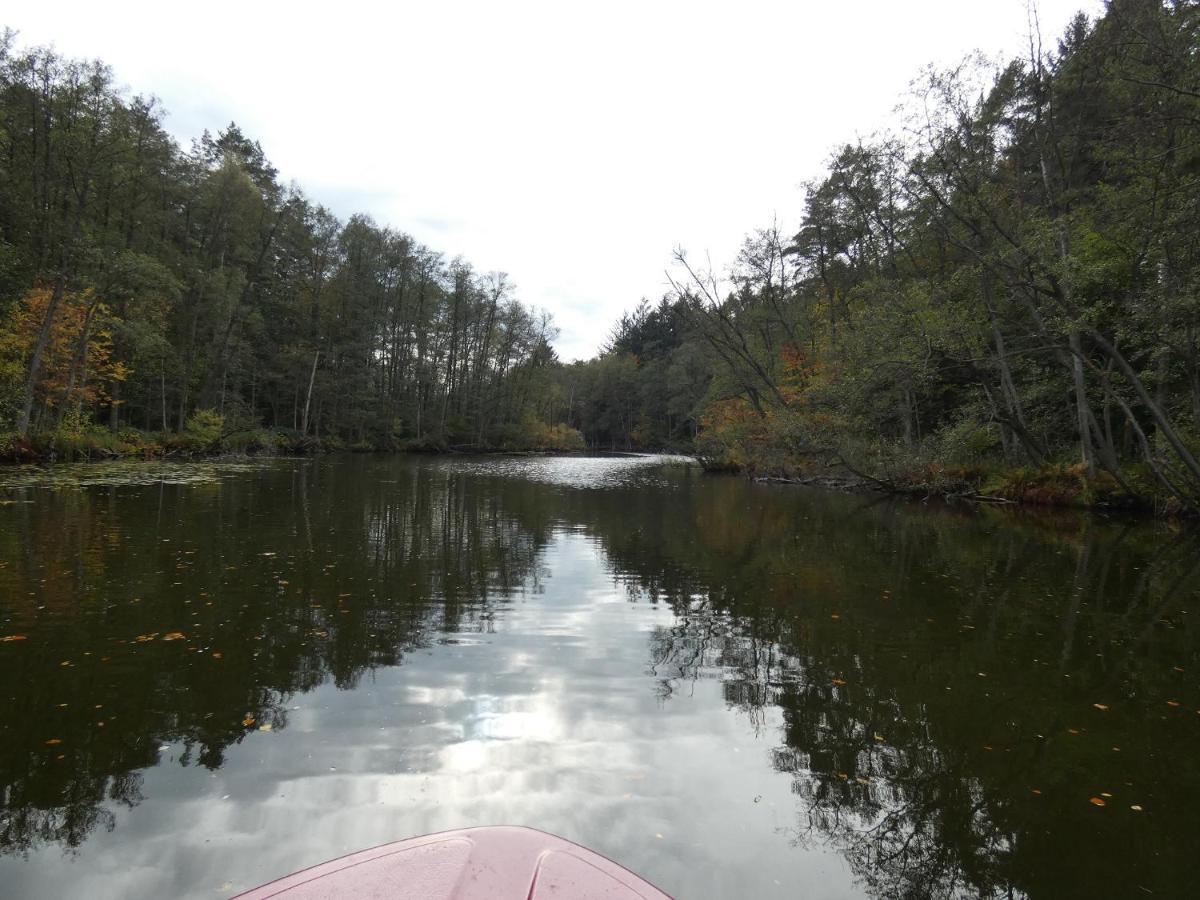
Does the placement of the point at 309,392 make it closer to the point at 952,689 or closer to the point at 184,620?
the point at 184,620

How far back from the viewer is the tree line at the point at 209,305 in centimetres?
2102

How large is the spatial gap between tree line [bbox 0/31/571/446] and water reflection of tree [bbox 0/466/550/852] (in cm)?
1431

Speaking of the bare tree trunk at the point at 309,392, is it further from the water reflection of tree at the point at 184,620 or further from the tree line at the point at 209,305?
the water reflection of tree at the point at 184,620

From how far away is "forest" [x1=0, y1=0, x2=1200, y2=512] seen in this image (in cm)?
1232

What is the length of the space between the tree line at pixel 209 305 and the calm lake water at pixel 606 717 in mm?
18257

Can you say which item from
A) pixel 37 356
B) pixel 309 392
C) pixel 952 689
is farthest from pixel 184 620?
pixel 309 392

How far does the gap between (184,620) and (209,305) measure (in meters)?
31.1

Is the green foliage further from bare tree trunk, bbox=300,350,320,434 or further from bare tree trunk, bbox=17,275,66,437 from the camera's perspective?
bare tree trunk, bbox=300,350,320,434

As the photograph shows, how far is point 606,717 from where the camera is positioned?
410 centimetres

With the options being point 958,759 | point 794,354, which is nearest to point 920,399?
point 794,354

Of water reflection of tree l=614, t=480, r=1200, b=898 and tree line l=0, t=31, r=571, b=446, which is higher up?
tree line l=0, t=31, r=571, b=446

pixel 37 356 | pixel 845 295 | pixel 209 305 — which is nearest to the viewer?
pixel 37 356

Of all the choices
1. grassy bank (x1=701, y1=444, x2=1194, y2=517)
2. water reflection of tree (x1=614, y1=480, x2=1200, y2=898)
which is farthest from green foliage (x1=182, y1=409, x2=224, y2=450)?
grassy bank (x1=701, y1=444, x2=1194, y2=517)

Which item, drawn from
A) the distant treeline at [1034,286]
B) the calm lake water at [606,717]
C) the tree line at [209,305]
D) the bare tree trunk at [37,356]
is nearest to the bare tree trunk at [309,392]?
the tree line at [209,305]
